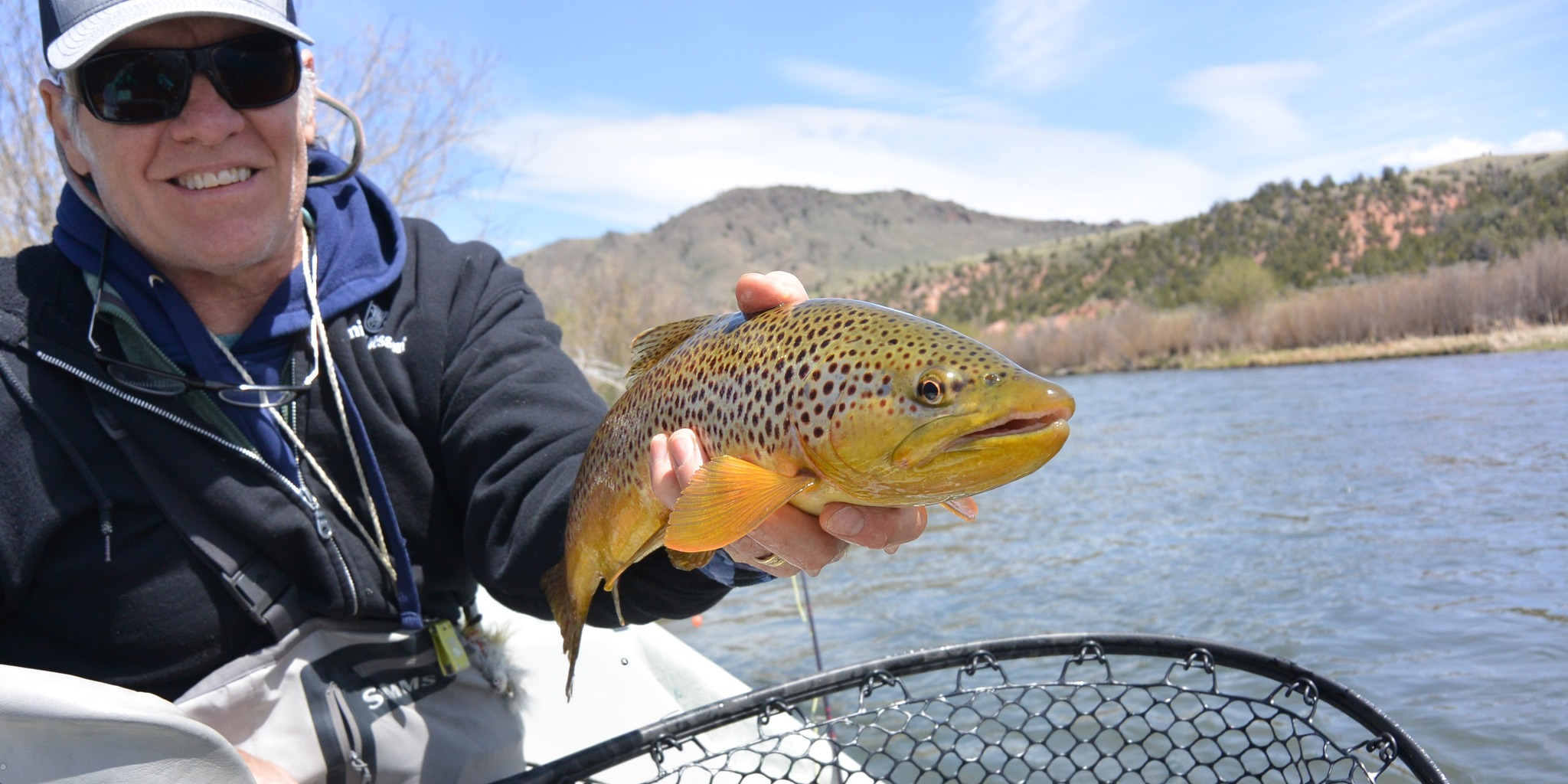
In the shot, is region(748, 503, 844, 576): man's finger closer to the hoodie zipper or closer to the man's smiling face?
the hoodie zipper

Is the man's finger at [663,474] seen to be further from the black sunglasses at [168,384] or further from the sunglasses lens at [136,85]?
the sunglasses lens at [136,85]

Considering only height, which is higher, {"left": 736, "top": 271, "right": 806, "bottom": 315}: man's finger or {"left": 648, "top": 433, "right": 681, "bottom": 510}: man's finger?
{"left": 736, "top": 271, "right": 806, "bottom": 315}: man's finger

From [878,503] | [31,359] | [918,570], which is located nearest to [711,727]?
[878,503]

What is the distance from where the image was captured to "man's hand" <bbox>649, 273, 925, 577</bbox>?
1.76 m

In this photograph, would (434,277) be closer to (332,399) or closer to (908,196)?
(332,399)

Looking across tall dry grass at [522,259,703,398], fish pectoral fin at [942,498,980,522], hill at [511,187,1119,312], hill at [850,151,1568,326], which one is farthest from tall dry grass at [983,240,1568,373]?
hill at [511,187,1119,312]

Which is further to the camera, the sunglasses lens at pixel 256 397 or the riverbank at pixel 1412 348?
the riverbank at pixel 1412 348

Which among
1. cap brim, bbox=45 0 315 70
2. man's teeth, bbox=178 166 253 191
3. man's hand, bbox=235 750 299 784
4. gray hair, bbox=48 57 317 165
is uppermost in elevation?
cap brim, bbox=45 0 315 70

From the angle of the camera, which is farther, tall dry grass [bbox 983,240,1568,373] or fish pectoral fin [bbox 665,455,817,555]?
tall dry grass [bbox 983,240,1568,373]

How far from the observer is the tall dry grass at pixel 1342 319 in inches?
1200

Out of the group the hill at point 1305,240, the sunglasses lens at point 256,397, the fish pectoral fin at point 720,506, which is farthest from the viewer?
the hill at point 1305,240

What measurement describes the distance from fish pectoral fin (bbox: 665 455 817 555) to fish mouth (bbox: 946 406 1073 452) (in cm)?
32

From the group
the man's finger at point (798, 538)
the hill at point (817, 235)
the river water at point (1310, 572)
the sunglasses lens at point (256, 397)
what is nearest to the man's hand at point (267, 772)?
the sunglasses lens at point (256, 397)

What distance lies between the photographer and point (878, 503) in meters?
1.69
